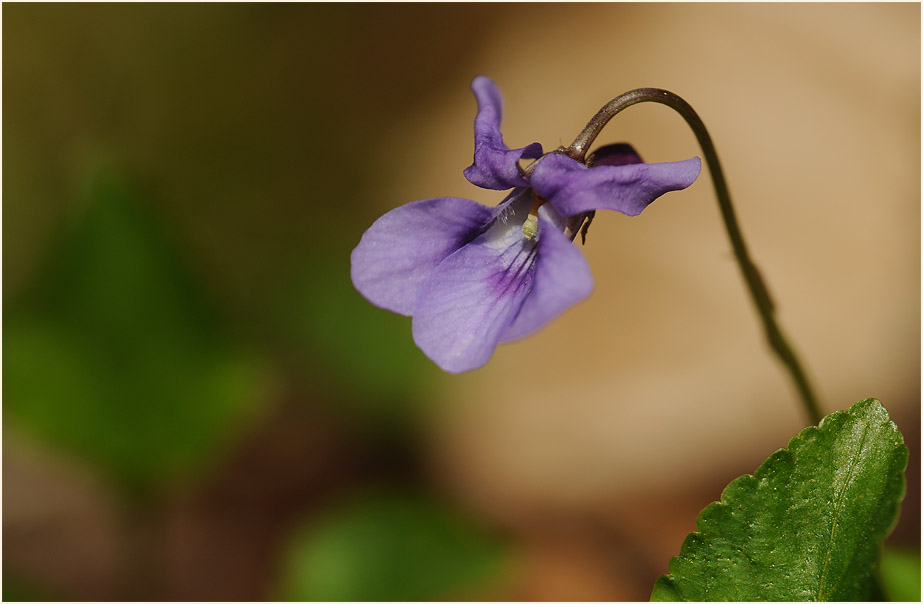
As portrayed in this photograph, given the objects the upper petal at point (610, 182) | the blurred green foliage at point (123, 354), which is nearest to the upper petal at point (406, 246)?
the upper petal at point (610, 182)

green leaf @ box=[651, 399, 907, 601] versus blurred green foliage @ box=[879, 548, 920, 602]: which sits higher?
green leaf @ box=[651, 399, 907, 601]

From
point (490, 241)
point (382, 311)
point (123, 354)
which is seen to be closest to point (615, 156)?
point (490, 241)

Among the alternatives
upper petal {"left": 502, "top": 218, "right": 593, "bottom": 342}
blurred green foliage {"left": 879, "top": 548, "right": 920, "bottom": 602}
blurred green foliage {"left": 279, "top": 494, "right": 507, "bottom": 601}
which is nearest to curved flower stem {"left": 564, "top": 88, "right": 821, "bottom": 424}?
upper petal {"left": 502, "top": 218, "right": 593, "bottom": 342}

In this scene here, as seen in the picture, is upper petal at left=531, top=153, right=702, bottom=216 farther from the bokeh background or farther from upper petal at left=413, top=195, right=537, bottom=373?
the bokeh background

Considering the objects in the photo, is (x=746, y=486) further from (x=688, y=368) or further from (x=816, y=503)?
(x=688, y=368)

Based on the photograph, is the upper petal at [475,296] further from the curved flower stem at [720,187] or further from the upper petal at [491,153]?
the curved flower stem at [720,187]

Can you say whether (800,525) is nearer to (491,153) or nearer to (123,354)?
(491,153)
